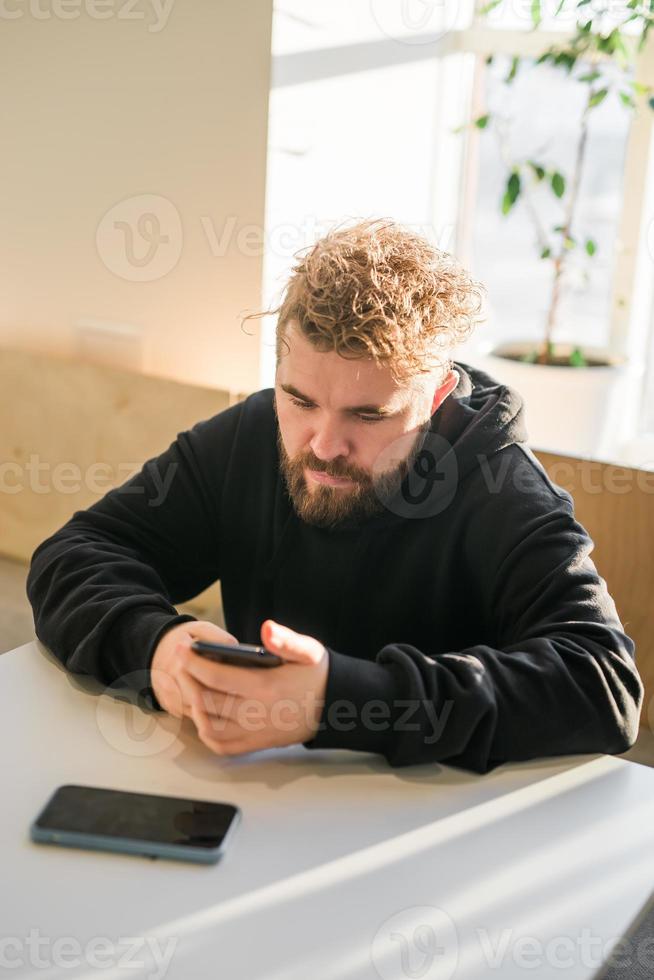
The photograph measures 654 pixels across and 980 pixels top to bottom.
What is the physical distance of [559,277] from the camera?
268cm

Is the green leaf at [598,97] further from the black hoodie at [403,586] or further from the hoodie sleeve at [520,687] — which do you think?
the hoodie sleeve at [520,687]

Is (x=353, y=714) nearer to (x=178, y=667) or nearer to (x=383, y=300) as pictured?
(x=178, y=667)

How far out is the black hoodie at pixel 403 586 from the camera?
1080 millimetres

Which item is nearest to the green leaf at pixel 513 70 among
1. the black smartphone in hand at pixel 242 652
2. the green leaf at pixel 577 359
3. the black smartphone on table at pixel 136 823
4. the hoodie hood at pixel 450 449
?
the green leaf at pixel 577 359

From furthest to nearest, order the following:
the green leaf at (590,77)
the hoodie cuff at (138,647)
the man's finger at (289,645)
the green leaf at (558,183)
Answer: the green leaf at (558,183)
the green leaf at (590,77)
the hoodie cuff at (138,647)
the man's finger at (289,645)

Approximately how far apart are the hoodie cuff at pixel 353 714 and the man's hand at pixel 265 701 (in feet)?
0.03

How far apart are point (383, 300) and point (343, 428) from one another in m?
0.17

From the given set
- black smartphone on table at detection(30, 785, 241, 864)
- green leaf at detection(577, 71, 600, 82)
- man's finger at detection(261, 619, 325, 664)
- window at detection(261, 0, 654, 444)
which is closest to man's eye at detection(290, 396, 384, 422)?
man's finger at detection(261, 619, 325, 664)

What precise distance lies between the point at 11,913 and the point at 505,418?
2.94 feet

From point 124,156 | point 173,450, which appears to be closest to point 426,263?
point 173,450

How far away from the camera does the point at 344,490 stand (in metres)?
1.36

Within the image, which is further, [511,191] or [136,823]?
[511,191]

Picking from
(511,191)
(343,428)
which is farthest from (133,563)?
(511,191)

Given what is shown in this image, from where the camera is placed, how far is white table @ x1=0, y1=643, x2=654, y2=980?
0.80 m
